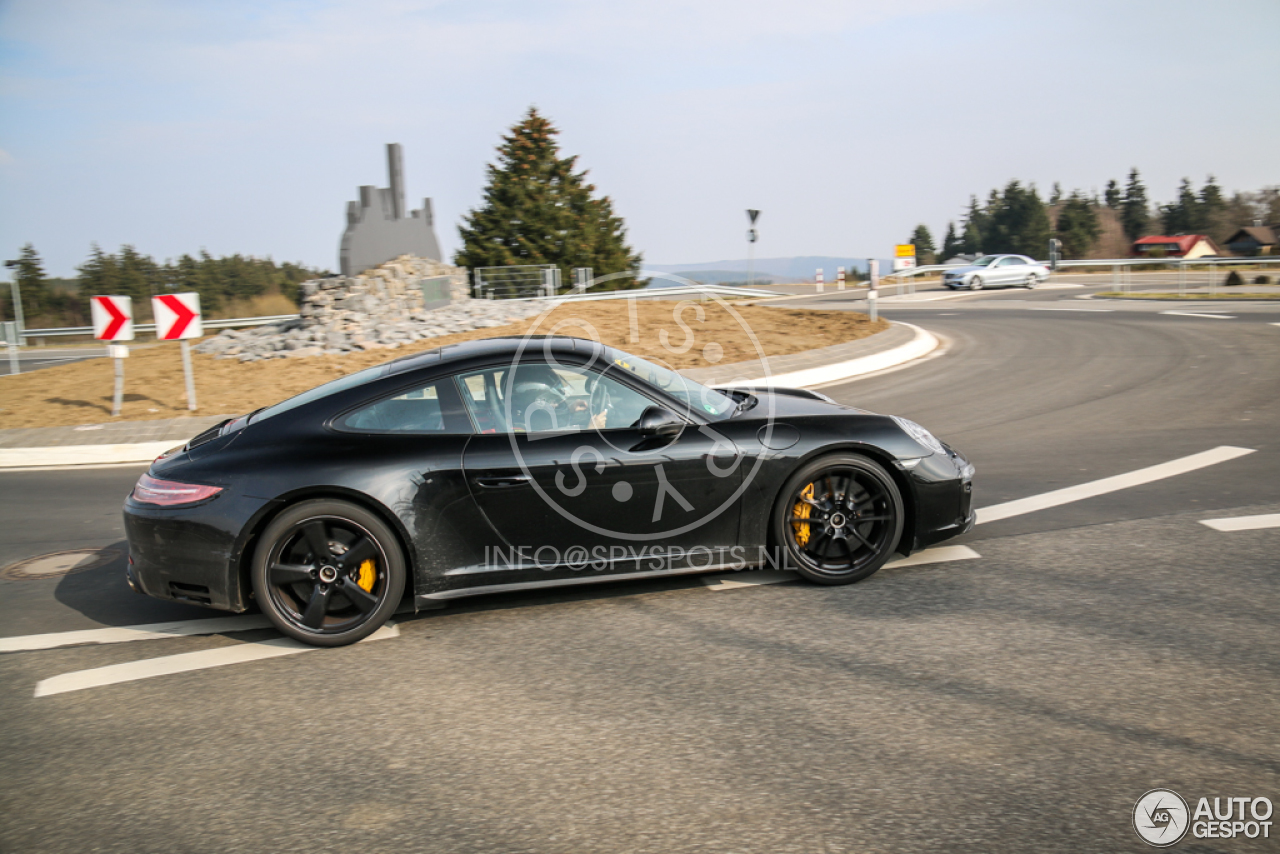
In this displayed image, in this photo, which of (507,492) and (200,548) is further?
(507,492)

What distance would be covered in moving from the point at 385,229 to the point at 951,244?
5469 inches

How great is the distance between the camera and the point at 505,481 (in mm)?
Result: 4449

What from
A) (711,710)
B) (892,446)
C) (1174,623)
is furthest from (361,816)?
(1174,623)

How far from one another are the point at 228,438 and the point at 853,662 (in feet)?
10.7

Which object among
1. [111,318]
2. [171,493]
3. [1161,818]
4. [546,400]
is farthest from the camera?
[111,318]

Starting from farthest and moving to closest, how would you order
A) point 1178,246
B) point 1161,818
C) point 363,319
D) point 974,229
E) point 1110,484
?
point 974,229
point 1178,246
point 363,319
point 1110,484
point 1161,818

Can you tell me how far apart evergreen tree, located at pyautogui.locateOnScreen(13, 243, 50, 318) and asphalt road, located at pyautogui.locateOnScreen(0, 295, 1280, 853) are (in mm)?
73858

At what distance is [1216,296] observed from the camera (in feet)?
86.2

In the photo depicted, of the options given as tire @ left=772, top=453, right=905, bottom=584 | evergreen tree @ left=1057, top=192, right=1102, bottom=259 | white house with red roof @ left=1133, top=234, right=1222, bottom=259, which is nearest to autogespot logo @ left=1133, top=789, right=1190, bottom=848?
tire @ left=772, top=453, right=905, bottom=584

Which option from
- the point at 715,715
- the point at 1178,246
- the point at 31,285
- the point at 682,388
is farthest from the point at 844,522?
the point at 1178,246

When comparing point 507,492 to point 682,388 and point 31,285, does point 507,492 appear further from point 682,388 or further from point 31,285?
point 31,285

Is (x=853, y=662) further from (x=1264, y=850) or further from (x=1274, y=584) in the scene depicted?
(x=1274, y=584)

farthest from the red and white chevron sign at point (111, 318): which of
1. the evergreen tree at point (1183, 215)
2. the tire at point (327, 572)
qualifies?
the evergreen tree at point (1183, 215)

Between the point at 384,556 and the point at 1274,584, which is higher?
the point at 384,556
